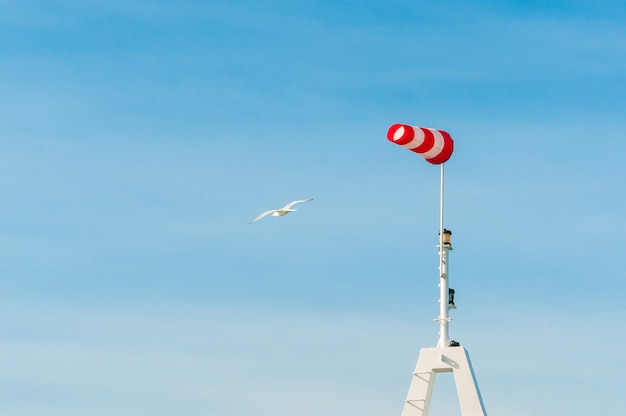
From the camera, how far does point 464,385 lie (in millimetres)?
56469

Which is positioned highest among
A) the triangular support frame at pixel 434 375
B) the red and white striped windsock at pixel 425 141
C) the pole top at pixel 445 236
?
the red and white striped windsock at pixel 425 141

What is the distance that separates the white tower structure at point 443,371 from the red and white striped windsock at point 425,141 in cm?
588

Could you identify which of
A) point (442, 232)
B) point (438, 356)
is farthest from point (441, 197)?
point (438, 356)

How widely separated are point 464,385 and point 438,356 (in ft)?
5.38

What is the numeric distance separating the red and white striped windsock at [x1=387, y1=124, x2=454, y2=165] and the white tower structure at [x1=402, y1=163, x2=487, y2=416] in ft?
19.3

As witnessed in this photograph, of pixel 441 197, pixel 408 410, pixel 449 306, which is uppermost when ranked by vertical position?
pixel 441 197

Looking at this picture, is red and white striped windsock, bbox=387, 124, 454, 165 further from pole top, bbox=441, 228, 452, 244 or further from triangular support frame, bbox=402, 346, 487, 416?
triangular support frame, bbox=402, 346, 487, 416

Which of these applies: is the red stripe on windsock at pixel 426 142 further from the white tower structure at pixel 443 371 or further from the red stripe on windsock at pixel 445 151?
the white tower structure at pixel 443 371

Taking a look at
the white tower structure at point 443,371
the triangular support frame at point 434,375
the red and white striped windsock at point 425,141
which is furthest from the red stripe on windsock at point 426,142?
the triangular support frame at point 434,375

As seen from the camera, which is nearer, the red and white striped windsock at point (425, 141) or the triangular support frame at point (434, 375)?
the triangular support frame at point (434, 375)

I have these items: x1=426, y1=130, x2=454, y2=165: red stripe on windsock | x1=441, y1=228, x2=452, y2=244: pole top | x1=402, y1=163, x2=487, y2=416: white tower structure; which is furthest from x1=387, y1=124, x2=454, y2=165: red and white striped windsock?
x1=402, y1=163, x2=487, y2=416: white tower structure

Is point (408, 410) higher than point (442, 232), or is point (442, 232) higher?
point (442, 232)

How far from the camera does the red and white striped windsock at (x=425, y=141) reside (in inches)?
2265

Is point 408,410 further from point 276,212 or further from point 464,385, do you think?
point 276,212
